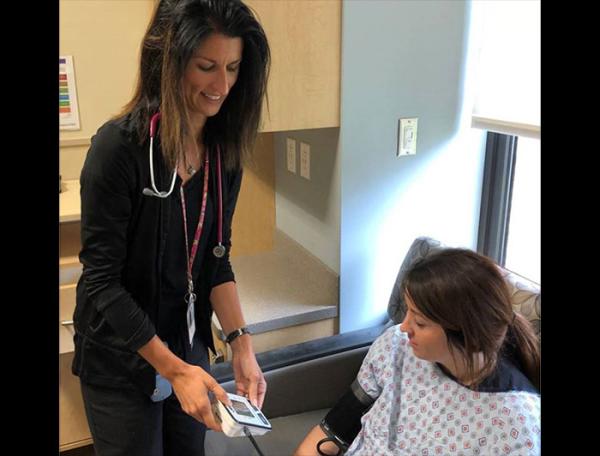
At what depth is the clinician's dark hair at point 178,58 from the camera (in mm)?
1019

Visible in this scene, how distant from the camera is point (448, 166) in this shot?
204 cm

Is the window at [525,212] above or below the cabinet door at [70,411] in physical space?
above

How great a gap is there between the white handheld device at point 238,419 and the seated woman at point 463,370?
0.44 m

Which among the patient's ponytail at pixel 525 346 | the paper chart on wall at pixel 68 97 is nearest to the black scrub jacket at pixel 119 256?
the patient's ponytail at pixel 525 346

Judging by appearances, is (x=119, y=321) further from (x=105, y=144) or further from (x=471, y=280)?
(x=471, y=280)

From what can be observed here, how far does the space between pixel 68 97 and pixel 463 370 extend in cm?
170

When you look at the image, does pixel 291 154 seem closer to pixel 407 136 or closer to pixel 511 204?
pixel 407 136

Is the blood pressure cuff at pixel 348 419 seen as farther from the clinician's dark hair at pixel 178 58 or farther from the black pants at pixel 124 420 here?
the clinician's dark hair at pixel 178 58

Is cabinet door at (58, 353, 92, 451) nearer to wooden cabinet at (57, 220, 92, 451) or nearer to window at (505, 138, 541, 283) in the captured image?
wooden cabinet at (57, 220, 92, 451)

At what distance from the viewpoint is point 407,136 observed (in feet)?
6.33

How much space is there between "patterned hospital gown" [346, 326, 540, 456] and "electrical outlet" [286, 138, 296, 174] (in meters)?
0.94
